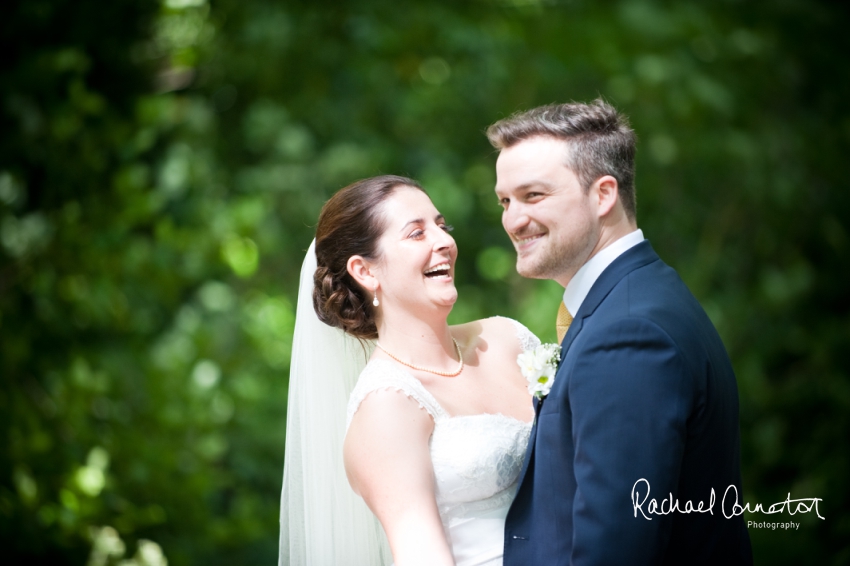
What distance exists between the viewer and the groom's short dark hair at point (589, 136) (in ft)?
6.78

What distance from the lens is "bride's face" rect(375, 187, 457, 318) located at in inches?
96.3

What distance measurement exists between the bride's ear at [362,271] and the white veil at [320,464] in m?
0.21

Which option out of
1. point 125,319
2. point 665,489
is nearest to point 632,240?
point 665,489

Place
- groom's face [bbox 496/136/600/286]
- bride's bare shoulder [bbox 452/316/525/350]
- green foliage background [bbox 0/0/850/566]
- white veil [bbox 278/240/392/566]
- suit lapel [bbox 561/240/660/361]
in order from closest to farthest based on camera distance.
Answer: suit lapel [bbox 561/240/660/361], groom's face [bbox 496/136/600/286], white veil [bbox 278/240/392/566], bride's bare shoulder [bbox 452/316/525/350], green foliage background [bbox 0/0/850/566]

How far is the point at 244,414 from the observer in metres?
4.92

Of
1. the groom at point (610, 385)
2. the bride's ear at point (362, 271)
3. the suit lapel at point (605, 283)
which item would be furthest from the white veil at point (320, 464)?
the suit lapel at point (605, 283)

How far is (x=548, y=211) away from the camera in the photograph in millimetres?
2049

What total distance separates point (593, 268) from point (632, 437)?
A: 55 centimetres

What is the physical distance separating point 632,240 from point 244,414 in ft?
11.3

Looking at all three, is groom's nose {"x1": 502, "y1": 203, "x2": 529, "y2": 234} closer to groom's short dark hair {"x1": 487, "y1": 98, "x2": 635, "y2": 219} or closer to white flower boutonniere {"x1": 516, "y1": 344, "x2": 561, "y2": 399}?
groom's short dark hair {"x1": 487, "y1": 98, "x2": 635, "y2": 219}

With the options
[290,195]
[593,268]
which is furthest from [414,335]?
[290,195]

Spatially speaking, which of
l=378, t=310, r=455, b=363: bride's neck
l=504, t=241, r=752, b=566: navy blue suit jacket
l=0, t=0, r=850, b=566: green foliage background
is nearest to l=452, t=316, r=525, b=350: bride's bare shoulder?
l=378, t=310, r=455, b=363: bride's neck

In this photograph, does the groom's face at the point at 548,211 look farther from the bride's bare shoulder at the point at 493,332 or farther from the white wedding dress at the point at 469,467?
the bride's bare shoulder at the point at 493,332

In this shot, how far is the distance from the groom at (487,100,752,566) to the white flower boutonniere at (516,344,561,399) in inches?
1.8
